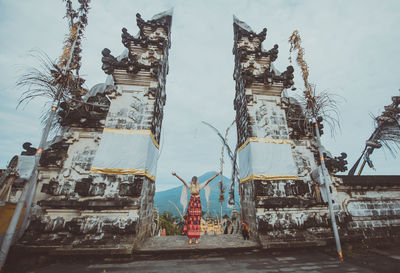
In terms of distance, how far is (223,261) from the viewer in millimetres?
4004

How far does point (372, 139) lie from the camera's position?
7539mm

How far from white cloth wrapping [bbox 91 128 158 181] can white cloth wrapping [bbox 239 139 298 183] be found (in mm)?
3631

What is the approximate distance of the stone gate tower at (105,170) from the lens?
441 centimetres

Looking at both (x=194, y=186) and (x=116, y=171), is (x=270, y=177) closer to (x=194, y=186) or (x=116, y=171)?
(x=194, y=186)

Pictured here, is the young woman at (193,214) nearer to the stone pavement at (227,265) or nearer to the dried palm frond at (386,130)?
the stone pavement at (227,265)

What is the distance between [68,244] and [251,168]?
18.9 ft

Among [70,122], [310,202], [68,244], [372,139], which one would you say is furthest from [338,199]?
[70,122]

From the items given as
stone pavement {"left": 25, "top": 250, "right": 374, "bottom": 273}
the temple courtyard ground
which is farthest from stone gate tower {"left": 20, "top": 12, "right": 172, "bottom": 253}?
stone pavement {"left": 25, "top": 250, "right": 374, "bottom": 273}

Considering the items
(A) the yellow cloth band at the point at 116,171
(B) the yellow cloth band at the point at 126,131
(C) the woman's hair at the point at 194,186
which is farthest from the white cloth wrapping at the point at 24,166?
(C) the woman's hair at the point at 194,186

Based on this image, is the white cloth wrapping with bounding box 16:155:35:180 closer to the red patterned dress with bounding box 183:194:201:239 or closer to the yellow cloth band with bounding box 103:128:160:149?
the yellow cloth band with bounding box 103:128:160:149

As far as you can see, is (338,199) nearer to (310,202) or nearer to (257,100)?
(310,202)

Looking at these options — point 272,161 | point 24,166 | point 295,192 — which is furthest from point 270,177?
point 24,166

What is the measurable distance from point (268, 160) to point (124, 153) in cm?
510

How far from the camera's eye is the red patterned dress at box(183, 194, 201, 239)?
496cm
